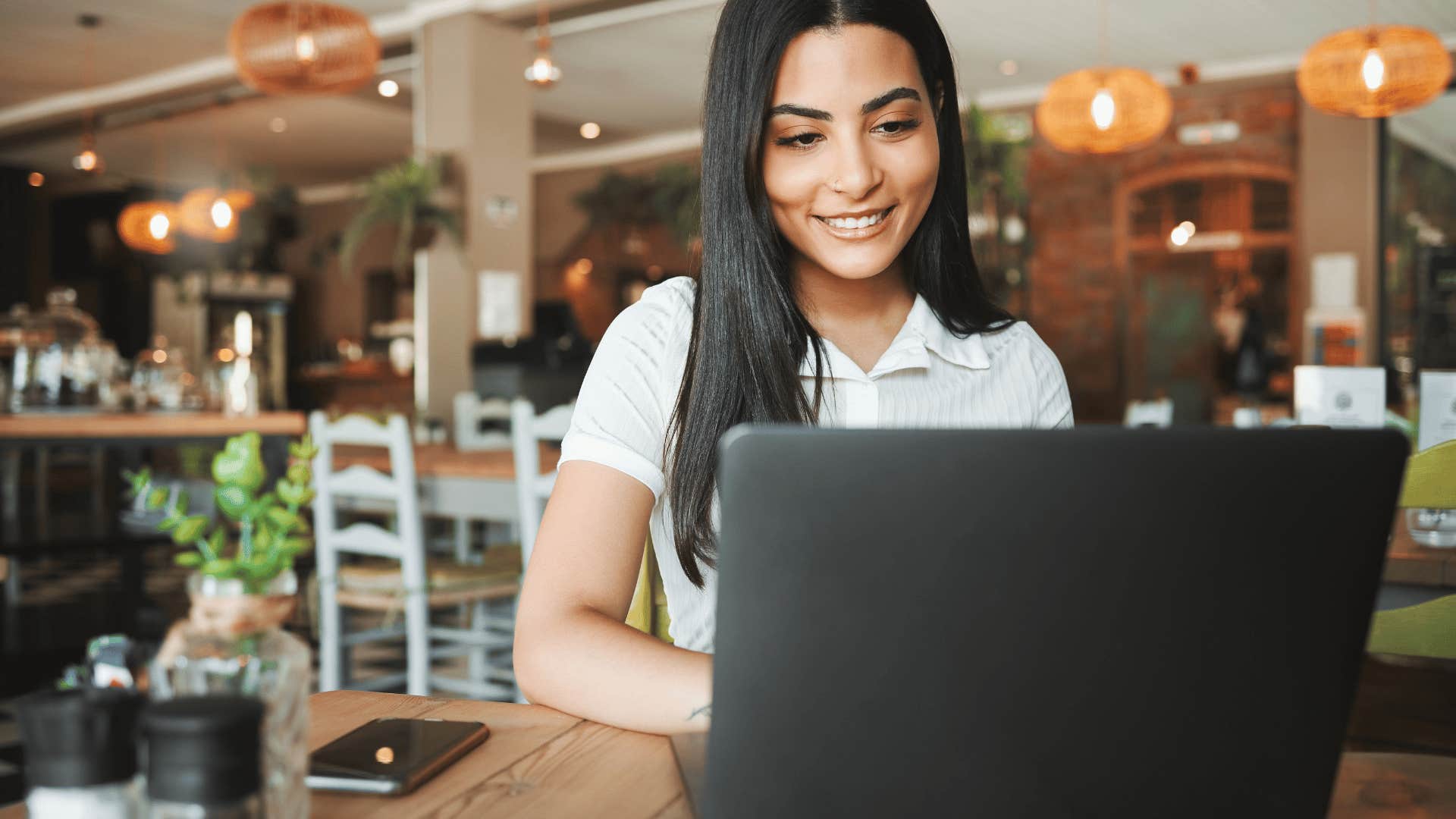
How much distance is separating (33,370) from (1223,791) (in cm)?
406

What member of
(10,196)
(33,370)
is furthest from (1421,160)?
(10,196)

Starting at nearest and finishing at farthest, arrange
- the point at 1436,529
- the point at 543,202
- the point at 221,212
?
the point at 1436,529 < the point at 221,212 < the point at 543,202

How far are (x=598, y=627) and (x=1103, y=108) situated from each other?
5388mm

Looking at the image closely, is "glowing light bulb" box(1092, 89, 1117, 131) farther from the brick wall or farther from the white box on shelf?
the white box on shelf

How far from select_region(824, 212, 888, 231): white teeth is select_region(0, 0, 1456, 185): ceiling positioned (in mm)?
4238

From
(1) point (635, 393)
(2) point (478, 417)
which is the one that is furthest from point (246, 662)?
(2) point (478, 417)

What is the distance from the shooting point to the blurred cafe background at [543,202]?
13.5ft

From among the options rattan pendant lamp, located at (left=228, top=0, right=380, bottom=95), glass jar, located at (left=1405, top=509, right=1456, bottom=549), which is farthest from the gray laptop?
rattan pendant lamp, located at (left=228, top=0, right=380, bottom=95)

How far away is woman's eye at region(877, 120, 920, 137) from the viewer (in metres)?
1.08

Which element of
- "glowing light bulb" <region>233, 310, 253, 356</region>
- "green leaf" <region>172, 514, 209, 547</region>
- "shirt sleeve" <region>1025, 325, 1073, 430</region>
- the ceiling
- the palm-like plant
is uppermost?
the ceiling

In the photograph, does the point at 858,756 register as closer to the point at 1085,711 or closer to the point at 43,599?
→ the point at 1085,711

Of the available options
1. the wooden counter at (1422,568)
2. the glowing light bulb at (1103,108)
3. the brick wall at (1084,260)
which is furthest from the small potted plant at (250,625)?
the brick wall at (1084,260)

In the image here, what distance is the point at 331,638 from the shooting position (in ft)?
10.6

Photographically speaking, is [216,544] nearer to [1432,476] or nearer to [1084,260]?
[1432,476]
